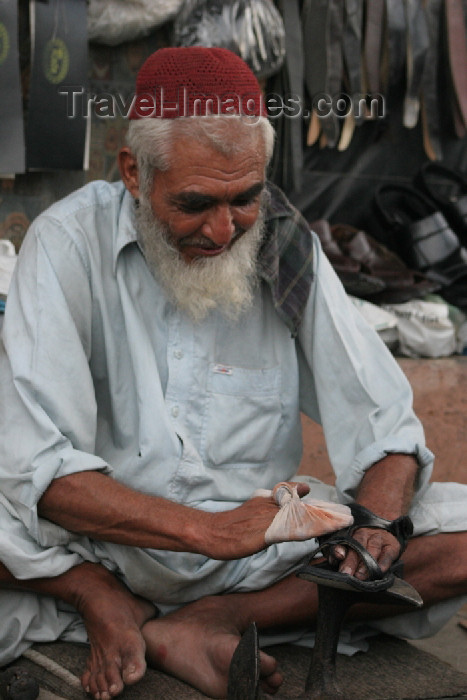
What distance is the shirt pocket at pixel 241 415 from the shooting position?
9.00 feet

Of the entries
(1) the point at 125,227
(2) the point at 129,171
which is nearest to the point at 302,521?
(1) the point at 125,227

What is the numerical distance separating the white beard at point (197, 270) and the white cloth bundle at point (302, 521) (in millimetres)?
647

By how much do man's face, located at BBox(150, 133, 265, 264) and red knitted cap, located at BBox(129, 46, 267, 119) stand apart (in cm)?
9

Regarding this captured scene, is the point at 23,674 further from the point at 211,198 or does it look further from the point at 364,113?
the point at 364,113

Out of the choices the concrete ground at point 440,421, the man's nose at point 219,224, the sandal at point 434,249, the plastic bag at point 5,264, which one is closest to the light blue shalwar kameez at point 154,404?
the man's nose at point 219,224

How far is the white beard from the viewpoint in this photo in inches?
104

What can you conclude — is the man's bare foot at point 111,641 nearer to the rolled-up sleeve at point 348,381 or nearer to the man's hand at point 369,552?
the man's hand at point 369,552

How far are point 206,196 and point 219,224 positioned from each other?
3.3 inches

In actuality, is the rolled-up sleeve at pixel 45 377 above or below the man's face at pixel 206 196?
below

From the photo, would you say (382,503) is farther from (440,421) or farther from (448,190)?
(448,190)

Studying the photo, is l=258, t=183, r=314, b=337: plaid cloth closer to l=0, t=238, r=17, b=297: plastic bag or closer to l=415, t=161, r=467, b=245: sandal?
l=0, t=238, r=17, b=297: plastic bag

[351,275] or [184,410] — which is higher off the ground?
[184,410]

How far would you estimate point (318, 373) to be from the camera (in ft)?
9.38

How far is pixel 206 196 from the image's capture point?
99.0 inches
